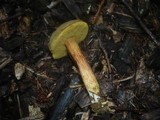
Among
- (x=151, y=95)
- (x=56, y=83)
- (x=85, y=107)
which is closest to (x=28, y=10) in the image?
(x=56, y=83)

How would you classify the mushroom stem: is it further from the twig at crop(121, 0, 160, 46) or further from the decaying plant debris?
the twig at crop(121, 0, 160, 46)

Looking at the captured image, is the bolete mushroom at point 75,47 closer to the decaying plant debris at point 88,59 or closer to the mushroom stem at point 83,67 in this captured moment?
the mushroom stem at point 83,67

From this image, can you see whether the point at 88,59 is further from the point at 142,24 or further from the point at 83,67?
the point at 142,24

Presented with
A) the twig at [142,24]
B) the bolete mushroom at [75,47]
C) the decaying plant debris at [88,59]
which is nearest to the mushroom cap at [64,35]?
the bolete mushroom at [75,47]

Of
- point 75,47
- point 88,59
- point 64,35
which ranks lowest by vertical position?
point 88,59

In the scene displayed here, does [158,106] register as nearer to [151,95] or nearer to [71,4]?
[151,95]

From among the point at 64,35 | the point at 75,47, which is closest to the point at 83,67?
the point at 75,47

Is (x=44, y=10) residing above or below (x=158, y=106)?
above
